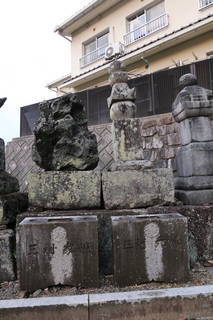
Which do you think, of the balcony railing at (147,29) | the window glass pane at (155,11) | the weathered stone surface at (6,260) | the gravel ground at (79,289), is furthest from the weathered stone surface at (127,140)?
the window glass pane at (155,11)

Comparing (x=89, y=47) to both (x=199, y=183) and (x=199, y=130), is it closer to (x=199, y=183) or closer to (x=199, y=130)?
(x=199, y=130)

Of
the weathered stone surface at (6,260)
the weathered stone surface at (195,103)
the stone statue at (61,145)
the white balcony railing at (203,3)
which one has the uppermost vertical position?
the white balcony railing at (203,3)

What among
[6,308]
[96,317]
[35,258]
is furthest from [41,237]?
[96,317]

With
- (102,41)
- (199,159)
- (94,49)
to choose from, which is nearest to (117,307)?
(199,159)

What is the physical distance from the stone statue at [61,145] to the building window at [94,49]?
12.5m

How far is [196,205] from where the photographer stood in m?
3.40

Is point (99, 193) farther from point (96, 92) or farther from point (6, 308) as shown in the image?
point (96, 92)

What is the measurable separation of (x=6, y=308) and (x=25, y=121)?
990cm

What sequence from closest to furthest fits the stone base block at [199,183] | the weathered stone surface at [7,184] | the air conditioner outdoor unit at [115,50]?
the weathered stone surface at [7,184], the stone base block at [199,183], the air conditioner outdoor unit at [115,50]

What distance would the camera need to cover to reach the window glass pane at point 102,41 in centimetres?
1492

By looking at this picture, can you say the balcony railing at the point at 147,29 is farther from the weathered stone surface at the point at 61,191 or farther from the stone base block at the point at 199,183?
the weathered stone surface at the point at 61,191

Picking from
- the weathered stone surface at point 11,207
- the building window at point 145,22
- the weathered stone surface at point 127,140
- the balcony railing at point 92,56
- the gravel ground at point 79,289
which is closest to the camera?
the gravel ground at point 79,289

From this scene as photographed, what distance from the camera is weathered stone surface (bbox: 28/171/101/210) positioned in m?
3.10

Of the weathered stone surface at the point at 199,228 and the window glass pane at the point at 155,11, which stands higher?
the window glass pane at the point at 155,11
